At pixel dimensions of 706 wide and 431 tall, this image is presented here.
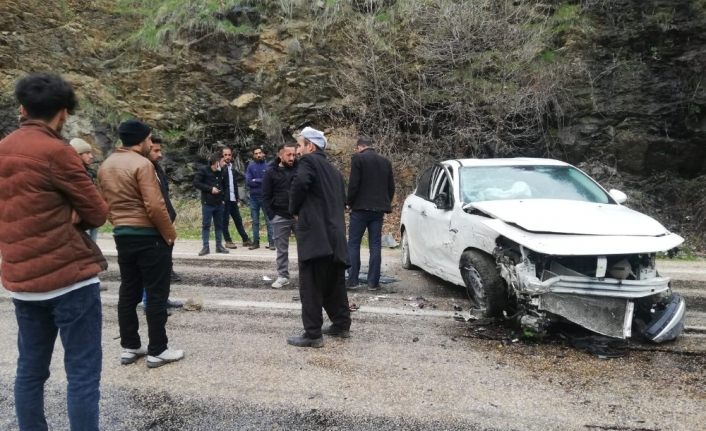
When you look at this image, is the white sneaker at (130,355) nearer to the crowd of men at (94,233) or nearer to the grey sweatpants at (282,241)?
the crowd of men at (94,233)

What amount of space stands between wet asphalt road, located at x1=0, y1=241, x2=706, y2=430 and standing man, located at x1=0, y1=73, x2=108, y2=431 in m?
0.65

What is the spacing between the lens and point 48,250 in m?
2.70

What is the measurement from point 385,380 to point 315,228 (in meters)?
1.44

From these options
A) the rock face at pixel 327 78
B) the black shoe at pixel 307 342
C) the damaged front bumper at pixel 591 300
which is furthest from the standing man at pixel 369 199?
the rock face at pixel 327 78

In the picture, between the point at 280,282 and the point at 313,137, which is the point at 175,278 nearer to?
the point at 280,282

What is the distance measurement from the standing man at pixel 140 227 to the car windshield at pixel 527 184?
347cm

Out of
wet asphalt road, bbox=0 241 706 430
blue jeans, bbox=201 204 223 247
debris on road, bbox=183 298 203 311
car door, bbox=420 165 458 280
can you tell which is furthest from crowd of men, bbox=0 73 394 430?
blue jeans, bbox=201 204 223 247

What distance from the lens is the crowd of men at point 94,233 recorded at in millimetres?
2674

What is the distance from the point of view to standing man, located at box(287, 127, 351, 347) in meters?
4.62

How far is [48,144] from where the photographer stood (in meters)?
2.64

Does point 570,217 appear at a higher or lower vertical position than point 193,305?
higher

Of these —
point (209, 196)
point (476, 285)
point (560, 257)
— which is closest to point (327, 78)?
point (209, 196)

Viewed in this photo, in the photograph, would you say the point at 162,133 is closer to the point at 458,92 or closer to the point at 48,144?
the point at 458,92

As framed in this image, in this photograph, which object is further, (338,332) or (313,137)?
(338,332)
